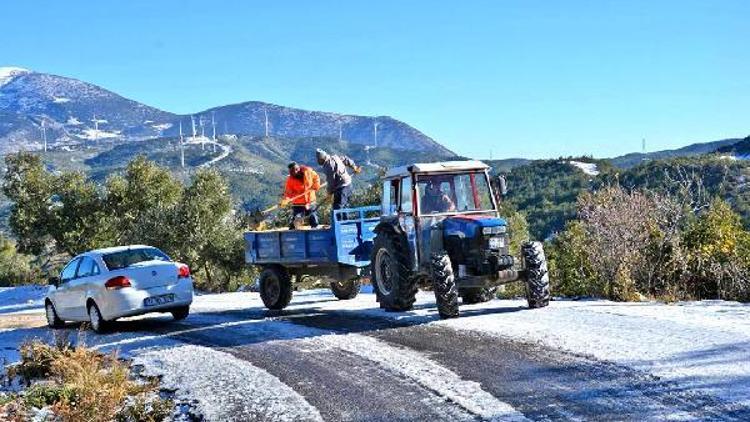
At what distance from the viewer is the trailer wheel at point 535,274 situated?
1108cm

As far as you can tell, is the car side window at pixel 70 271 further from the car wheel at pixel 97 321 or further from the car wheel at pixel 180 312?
the car wheel at pixel 180 312

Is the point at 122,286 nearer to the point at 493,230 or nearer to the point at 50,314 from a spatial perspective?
the point at 50,314

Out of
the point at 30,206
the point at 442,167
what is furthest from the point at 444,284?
the point at 30,206

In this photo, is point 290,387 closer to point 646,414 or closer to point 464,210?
point 646,414

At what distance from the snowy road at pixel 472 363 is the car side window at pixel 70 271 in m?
2.73

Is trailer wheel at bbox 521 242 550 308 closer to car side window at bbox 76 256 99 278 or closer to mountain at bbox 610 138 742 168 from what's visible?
car side window at bbox 76 256 99 278

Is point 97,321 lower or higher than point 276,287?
lower

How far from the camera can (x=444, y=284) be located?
1070 cm

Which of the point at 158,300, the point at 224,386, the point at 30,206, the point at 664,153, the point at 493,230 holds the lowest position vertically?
the point at 224,386

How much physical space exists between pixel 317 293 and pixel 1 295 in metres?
16.9

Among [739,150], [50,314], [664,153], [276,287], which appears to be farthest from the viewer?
[664,153]

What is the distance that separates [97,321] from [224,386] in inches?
263

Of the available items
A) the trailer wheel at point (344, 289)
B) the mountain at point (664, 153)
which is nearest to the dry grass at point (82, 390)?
the trailer wheel at point (344, 289)

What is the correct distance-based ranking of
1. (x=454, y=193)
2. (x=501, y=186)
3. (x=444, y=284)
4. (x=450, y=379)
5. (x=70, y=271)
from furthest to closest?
(x=70, y=271)
(x=454, y=193)
(x=501, y=186)
(x=444, y=284)
(x=450, y=379)
